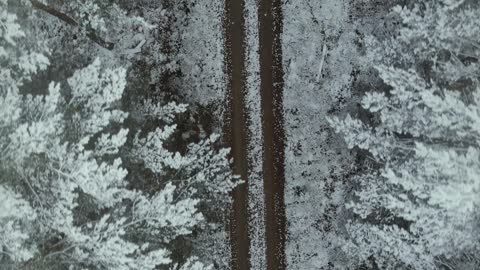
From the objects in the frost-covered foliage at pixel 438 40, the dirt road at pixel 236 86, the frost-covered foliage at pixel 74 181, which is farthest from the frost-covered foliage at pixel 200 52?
the frost-covered foliage at pixel 438 40

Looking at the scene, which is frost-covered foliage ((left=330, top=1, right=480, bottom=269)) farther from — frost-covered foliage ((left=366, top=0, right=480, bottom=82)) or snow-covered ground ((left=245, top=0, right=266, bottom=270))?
snow-covered ground ((left=245, top=0, right=266, bottom=270))

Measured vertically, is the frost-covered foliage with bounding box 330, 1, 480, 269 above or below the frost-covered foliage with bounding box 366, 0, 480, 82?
below

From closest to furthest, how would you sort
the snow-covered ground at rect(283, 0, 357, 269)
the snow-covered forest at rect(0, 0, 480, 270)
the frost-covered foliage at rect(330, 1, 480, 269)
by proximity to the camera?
the frost-covered foliage at rect(330, 1, 480, 269), the snow-covered forest at rect(0, 0, 480, 270), the snow-covered ground at rect(283, 0, 357, 269)

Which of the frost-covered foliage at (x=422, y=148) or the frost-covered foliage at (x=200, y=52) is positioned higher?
the frost-covered foliage at (x=200, y=52)

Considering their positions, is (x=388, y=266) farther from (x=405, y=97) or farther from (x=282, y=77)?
(x=282, y=77)

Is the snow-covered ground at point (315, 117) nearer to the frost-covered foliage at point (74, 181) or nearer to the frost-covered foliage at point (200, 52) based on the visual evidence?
the frost-covered foliage at point (200, 52)

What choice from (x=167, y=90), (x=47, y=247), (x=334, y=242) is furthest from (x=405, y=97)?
(x=47, y=247)

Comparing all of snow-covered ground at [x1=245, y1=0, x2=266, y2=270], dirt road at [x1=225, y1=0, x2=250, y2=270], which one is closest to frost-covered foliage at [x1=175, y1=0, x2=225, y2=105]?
dirt road at [x1=225, y1=0, x2=250, y2=270]

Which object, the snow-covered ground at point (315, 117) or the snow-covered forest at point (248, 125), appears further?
the snow-covered ground at point (315, 117)
